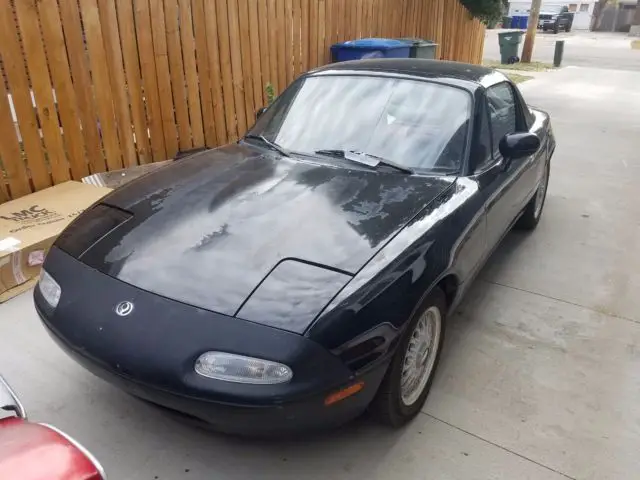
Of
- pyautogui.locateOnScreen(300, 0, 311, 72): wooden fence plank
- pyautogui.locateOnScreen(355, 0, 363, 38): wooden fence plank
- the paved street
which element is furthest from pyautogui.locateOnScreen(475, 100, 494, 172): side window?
the paved street

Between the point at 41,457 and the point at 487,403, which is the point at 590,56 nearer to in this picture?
the point at 487,403

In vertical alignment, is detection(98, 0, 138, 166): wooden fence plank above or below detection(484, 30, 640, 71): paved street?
above

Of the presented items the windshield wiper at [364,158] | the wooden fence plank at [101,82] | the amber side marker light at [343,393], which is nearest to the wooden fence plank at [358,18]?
the wooden fence plank at [101,82]

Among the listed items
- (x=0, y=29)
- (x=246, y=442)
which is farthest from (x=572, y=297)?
(x=0, y=29)

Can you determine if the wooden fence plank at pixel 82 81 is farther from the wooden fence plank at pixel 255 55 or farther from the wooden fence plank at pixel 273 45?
the wooden fence plank at pixel 273 45

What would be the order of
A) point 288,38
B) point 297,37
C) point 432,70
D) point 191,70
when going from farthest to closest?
point 297,37
point 288,38
point 191,70
point 432,70

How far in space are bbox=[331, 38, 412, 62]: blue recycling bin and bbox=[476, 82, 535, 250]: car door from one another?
3.59m

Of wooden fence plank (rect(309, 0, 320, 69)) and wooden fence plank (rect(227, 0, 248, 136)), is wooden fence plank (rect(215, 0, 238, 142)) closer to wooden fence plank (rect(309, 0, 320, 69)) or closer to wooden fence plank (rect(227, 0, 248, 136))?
wooden fence plank (rect(227, 0, 248, 136))

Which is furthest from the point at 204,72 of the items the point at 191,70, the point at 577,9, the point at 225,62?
the point at 577,9

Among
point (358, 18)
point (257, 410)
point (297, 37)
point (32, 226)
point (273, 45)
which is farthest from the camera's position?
point (358, 18)

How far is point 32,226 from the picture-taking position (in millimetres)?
3848

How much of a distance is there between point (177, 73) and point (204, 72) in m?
0.37

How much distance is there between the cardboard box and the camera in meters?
3.53

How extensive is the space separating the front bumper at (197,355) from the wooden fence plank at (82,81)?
3169 millimetres
